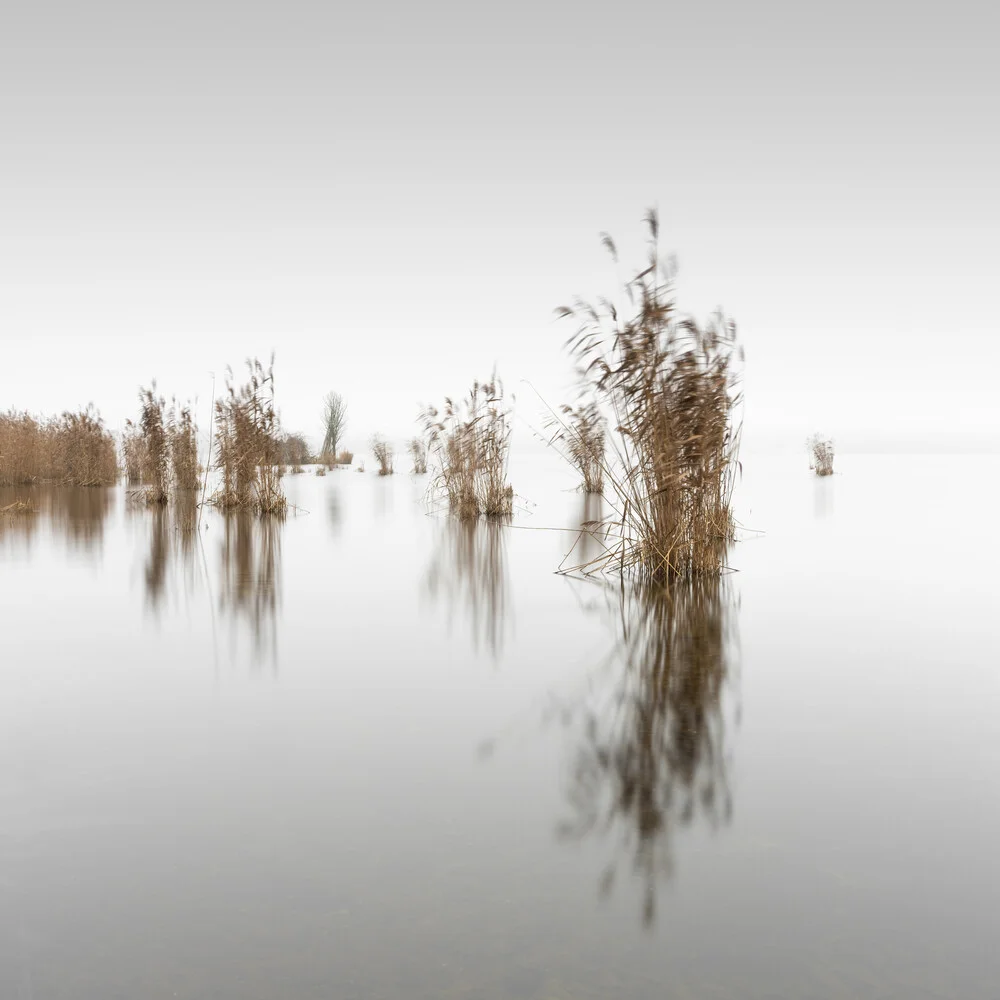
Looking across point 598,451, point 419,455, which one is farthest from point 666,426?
point 419,455

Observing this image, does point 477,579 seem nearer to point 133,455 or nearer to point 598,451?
point 598,451

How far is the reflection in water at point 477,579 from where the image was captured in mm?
4074

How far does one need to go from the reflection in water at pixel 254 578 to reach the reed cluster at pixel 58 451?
9.19 metres

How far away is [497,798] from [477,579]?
3557 millimetres

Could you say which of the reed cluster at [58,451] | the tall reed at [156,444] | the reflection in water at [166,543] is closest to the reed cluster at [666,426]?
the reflection in water at [166,543]

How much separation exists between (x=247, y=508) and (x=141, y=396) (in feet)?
6.62

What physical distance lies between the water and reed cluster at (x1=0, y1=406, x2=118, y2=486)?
43.9ft

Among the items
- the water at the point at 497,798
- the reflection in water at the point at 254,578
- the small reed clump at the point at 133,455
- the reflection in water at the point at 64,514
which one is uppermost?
the small reed clump at the point at 133,455

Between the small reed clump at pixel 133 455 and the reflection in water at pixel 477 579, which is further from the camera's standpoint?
the small reed clump at pixel 133 455

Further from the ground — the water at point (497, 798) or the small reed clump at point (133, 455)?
the small reed clump at point (133, 455)

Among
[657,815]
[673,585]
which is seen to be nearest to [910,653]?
[673,585]

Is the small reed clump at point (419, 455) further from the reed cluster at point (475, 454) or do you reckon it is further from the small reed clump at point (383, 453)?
the reed cluster at point (475, 454)

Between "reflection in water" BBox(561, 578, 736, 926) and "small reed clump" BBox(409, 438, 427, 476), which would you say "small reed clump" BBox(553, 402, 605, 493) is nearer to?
"reflection in water" BBox(561, 578, 736, 926)

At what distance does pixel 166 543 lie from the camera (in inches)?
291
